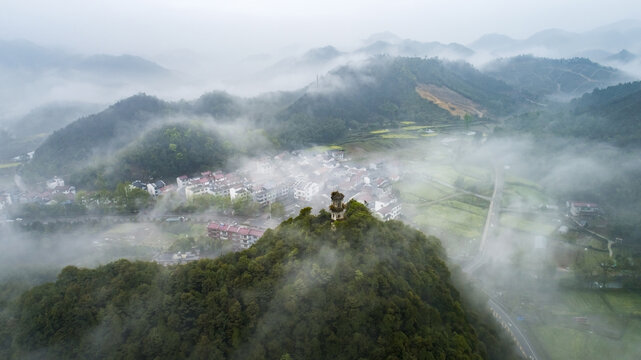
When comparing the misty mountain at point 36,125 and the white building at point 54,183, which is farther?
the misty mountain at point 36,125

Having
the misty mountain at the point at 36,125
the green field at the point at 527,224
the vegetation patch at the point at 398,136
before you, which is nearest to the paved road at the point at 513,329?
the green field at the point at 527,224

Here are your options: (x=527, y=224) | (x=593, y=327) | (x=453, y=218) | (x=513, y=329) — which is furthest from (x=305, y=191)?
(x=593, y=327)

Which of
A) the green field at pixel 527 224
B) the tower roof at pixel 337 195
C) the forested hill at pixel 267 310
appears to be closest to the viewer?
the forested hill at pixel 267 310

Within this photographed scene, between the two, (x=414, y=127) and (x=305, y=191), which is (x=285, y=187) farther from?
(x=414, y=127)

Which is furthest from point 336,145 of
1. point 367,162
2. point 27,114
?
point 27,114

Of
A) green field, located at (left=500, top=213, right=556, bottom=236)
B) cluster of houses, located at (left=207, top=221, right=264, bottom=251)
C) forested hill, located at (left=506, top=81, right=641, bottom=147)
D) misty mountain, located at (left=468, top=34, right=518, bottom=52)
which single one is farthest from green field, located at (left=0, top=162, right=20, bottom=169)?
misty mountain, located at (left=468, top=34, right=518, bottom=52)

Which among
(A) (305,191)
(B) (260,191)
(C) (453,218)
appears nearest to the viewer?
(C) (453,218)

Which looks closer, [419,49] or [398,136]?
[398,136]

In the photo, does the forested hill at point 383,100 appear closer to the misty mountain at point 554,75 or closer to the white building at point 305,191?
Answer: the white building at point 305,191

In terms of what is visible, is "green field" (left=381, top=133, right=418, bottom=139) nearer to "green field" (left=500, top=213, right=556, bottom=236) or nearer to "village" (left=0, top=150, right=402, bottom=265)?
"village" (left=0, top=150, right=402, bottom=265)
